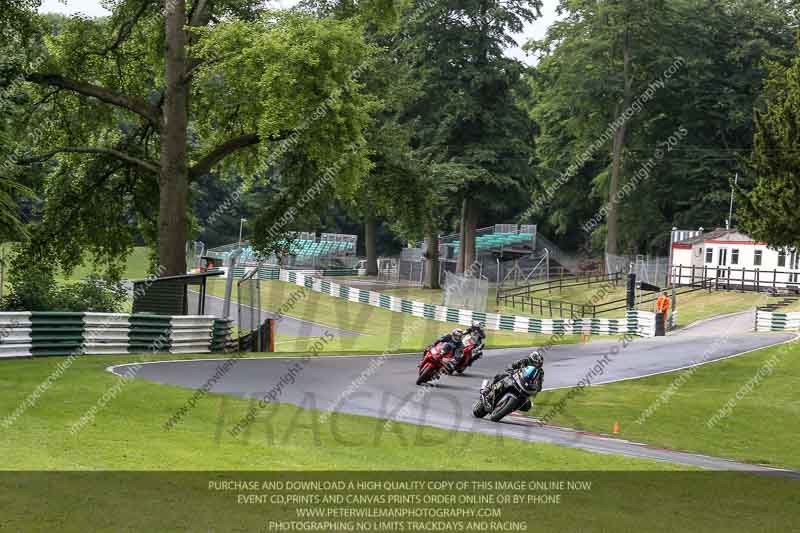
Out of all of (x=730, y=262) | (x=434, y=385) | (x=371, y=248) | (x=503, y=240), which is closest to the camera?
(x=434, y=385)

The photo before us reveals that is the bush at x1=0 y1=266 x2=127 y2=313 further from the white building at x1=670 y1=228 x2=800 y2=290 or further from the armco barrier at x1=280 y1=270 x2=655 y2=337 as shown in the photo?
the white building at x1=670 y1=228 x2=800 y2=290

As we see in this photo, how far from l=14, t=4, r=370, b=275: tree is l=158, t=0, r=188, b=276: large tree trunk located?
0.11 feet

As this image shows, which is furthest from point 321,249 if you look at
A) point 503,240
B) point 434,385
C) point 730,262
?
point 434,385

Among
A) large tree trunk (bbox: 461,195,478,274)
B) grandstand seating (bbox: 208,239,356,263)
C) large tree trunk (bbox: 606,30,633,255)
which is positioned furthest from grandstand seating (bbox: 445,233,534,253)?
grandstand seating (bbox: 208,239,356,263)

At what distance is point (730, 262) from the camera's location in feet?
198

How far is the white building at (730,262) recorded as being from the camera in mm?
57094

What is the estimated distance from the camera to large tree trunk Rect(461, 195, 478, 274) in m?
65.0

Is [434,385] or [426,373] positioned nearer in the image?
[426,373]

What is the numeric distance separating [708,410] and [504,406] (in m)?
6.99

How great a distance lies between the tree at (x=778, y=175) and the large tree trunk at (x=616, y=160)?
124 feet

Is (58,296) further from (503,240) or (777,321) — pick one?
(503,240)

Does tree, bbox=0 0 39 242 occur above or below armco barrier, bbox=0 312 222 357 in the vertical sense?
above

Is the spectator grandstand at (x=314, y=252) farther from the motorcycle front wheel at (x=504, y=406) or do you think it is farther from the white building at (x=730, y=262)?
the motorcycle front wheel at (x=504, y=406)

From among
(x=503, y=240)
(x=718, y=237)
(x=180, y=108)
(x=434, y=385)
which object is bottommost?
(x=434, y=385)
